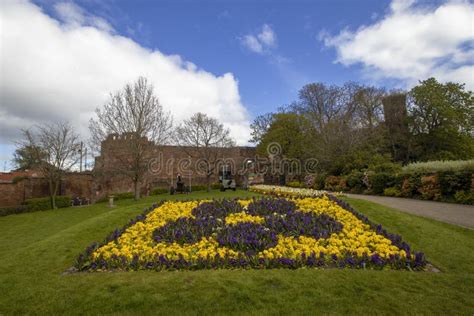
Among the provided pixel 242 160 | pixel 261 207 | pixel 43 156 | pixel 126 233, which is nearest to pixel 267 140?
pixel 242 160

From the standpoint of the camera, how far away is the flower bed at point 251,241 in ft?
13.3

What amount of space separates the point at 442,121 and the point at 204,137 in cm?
2275

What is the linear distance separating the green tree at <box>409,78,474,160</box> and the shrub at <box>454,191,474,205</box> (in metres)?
17.6

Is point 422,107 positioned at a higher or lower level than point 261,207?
higher

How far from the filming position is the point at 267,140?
28.4 meters

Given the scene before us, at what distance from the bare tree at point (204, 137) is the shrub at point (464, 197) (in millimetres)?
17210

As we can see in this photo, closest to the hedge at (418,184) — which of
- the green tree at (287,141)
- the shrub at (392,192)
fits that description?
the shrub at (392,192)

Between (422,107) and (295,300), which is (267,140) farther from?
(295,300)

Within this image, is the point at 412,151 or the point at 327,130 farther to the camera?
the point at 412,151

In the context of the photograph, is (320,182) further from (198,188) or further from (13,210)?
(13,210)

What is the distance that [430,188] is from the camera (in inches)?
444

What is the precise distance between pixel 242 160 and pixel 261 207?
22.5m

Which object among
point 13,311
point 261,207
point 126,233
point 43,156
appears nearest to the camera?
point 13,311

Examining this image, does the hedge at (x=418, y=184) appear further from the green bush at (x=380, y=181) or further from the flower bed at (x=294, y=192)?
the flower bed at (x=294, y=192)
